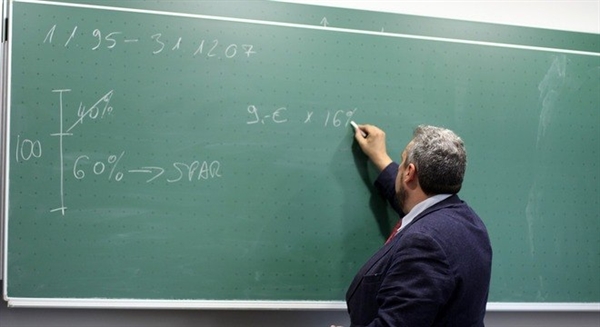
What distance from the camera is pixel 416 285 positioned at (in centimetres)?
184

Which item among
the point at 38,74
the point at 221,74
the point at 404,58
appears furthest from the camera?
the point at 404,58

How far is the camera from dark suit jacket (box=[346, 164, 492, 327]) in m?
1.84

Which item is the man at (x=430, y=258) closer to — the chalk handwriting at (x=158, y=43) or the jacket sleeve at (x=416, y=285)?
the jacket sleeve at (x=416, y=285)

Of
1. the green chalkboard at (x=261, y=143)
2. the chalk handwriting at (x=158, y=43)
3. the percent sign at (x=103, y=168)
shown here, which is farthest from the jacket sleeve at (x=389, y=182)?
the percent sign at (x=103, y=168)

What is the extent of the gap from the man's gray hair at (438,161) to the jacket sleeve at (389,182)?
323 millimetres

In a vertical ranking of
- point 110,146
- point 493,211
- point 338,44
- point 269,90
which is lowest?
point 493,211

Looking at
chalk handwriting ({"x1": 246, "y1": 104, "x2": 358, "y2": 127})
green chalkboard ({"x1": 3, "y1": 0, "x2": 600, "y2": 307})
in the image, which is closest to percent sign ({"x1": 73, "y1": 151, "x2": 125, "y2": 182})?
green chalkboard ({"x1": 3, "y1": 0, "x2": 600, "y2": 307})

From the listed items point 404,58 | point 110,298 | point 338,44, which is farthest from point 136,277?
point 404,58

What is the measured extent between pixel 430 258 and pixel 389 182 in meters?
0.60

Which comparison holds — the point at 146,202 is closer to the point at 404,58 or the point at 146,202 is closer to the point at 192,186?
the point at 192,186

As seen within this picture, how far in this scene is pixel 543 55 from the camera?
2.66 metres

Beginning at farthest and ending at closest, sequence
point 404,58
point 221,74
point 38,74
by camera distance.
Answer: point 404,58
point 221,74
point 38,74

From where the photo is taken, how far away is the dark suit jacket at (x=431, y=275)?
6.03 ft

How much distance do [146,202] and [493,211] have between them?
50.8 inches
